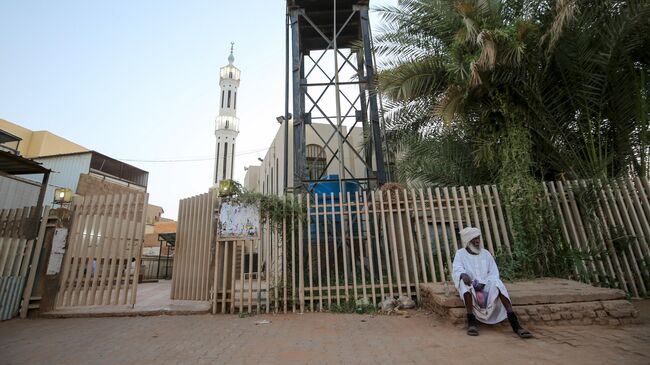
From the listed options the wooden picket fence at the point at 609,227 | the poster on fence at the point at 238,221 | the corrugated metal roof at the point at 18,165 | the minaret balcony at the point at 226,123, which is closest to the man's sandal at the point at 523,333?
the wooden picket fence at the point at 609,227

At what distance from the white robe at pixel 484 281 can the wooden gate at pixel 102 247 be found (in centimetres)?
541

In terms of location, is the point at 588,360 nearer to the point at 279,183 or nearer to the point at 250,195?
the point at 250,195

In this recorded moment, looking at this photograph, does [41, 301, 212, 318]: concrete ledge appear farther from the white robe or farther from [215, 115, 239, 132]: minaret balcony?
[215, 115, 239, 132]: minaret balcony

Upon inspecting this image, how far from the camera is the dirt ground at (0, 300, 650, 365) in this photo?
10.1 ft

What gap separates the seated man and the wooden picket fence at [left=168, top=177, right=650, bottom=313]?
1.47 metres

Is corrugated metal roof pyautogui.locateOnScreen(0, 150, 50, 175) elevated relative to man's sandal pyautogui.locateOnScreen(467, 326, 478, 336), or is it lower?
elevated

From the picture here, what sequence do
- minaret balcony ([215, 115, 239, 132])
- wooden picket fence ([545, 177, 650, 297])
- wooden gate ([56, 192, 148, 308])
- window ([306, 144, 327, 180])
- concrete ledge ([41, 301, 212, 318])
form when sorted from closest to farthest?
concrete ledge ([41, 301, 212, 318])
wooden picket fence ([545, 177, 650, 297])
wooden gate ([56, 192, 148, 308])
window ([306, 144, 327, 180])
minaret balcony ([215, 115, 239, 132])

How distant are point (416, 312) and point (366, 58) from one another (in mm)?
6929

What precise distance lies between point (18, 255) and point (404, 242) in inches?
274

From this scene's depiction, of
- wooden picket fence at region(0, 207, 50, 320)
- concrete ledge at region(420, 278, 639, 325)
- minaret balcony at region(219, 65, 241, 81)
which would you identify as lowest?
concrete ledge at region(420, 278, 639, 325)

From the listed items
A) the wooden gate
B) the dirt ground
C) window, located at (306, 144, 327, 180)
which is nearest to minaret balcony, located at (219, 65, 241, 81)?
window, located at (306, 144, 327, 180)

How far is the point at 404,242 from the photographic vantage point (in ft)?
19.2

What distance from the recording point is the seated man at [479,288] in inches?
151

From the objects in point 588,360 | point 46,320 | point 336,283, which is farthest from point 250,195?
point 588,360
